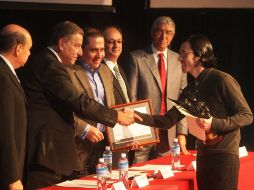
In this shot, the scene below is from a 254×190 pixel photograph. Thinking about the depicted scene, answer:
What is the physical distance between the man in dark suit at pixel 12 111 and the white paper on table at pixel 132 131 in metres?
1.23

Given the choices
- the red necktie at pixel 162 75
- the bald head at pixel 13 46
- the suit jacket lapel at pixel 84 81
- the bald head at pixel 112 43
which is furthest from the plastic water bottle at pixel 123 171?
the red necktie at pixel 162 75

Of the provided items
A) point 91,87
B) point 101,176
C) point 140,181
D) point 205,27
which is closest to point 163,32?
point 91,87

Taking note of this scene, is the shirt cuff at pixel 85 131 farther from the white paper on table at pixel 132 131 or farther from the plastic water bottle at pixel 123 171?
the plastic water bottle at pixel 123 171

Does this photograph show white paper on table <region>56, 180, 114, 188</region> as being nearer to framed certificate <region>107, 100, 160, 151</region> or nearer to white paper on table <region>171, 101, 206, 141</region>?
white paper on table <region>171, 101, 206, 141</region>

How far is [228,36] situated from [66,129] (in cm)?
384

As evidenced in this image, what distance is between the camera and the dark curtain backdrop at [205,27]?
6.85 metres

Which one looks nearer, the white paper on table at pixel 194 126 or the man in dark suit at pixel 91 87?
the white paper on table at pixel 194 126

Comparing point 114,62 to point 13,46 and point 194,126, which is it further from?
point 13,46

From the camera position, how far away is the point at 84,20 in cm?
664

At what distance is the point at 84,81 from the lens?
5.12 meters

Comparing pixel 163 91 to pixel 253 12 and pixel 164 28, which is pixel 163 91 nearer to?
pixel 164 28

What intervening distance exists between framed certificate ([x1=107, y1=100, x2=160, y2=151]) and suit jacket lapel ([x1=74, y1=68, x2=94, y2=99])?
0.85ft

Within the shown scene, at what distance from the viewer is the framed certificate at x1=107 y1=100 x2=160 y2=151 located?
5.03m

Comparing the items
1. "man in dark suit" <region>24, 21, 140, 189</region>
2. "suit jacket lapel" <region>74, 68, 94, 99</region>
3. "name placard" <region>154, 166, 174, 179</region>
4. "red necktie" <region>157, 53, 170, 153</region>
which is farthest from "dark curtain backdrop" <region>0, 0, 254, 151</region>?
"name placard" <region>154, 166, 174, 179</region>
